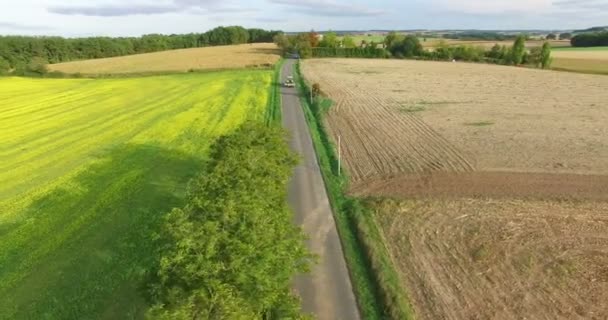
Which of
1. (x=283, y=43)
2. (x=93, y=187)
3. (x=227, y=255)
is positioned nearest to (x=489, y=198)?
(x=227, y=255)

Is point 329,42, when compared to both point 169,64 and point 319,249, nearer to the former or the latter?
point 169,64

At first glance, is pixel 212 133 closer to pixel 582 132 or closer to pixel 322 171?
pixel 322 171

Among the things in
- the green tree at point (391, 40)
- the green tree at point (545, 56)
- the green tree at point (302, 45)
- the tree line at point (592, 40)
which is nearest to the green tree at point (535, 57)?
the green tree at point (545, 56)

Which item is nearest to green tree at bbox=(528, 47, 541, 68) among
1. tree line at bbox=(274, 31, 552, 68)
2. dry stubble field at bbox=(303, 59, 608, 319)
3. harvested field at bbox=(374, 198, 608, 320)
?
tree line at bbox=(274, 31, 552, 68)

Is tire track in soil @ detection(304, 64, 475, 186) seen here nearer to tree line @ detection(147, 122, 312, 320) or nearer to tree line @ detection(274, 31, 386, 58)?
tree line @ detection(147, 122, 312, 320)

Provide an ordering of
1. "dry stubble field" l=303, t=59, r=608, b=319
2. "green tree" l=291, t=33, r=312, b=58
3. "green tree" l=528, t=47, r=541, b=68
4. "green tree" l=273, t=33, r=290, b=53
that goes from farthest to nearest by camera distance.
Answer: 1. "green tree" l=273, t=33, r=290, b=53
2. "green tree" l=291, t=33, r=312, b=58
3. "green tree" l=528, t=47, r=541, b=68
4. "dry stubble field" l=303, t=59, r=608, b=319

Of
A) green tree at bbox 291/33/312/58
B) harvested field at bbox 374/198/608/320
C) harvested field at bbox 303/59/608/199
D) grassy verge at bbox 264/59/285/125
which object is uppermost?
green tree at bbox 291/33/312/58

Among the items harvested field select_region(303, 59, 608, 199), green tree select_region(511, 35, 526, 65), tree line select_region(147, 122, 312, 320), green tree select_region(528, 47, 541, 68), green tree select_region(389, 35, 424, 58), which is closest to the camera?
tree line select_region(147, 122, 312, 320)

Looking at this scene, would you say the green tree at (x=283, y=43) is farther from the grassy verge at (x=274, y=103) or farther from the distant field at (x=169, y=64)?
the grassy verge at (x=274, y=103)
